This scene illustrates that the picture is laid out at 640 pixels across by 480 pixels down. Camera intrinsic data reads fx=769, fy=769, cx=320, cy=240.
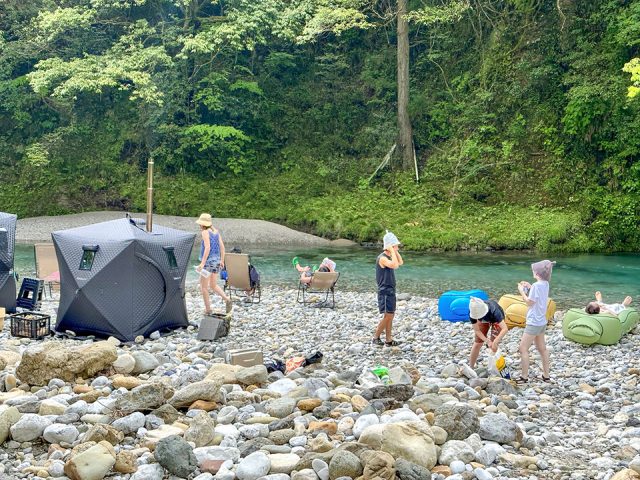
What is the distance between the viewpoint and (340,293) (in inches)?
581

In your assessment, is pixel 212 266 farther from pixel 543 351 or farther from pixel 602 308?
pixel 602 308

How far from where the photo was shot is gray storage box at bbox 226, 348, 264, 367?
7.80m

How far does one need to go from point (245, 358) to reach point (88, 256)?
2.86 meters

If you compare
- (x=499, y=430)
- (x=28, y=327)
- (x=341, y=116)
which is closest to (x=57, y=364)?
(x=28, y=327)

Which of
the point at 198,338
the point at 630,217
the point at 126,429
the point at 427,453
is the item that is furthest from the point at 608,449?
the point at 630,217

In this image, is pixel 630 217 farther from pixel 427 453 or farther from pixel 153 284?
pixel 427 453

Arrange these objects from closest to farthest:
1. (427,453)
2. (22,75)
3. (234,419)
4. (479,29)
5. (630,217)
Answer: (427,453) → (234,419) → (630,217) → (479,29) → (22,75)

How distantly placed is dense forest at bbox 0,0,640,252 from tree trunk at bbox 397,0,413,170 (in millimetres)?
56

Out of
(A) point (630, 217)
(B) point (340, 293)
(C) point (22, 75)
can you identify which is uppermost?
(C) point (22, 75)

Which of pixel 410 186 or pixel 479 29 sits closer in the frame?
pixel 410 186

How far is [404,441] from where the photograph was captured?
5039 mm

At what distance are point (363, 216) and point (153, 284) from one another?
15284mm

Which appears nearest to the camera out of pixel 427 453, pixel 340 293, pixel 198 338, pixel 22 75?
pixel 427 453

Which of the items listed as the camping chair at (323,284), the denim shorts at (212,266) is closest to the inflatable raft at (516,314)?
the camping chair at (323,284)
